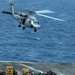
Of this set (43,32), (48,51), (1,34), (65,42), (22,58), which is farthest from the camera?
(43,32)

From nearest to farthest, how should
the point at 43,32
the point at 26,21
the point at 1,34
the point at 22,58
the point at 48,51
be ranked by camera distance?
the point at 26,21
the point at 22,58
the point at 48,51
the point at 1,34
the point at 43,32

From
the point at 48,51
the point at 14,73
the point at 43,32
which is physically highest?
the point at 43,32

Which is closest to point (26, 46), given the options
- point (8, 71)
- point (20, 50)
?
point (20, 50)

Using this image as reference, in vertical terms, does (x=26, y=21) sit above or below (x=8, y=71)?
above

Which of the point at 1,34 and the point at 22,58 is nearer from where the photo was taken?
the point at 22,58

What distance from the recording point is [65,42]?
149 meters

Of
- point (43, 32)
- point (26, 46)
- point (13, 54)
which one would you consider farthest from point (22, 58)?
point (43, 32)

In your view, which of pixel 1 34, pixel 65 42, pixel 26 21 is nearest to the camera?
pixel 26 21

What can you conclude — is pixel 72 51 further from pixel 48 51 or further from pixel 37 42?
pixel 37 42

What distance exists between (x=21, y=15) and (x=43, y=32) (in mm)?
97588

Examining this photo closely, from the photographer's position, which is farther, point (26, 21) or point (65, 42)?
point (65, 42)

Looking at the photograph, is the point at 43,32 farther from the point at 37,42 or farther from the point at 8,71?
the point at 8,71

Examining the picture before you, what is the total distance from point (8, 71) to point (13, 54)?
1933 inches

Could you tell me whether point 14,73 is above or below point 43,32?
below
